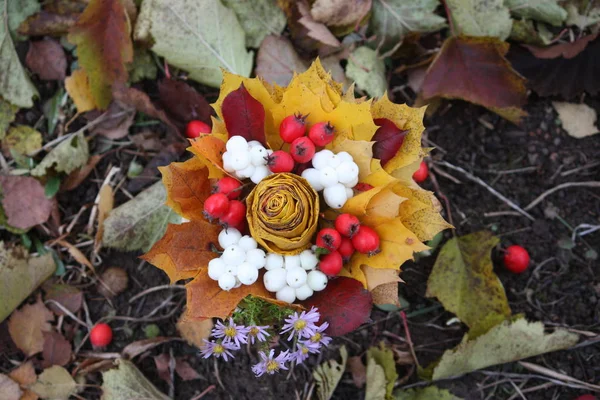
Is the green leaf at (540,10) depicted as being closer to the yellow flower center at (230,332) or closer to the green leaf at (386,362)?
the green leaf at (386,362)

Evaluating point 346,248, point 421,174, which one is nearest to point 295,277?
point 346,248

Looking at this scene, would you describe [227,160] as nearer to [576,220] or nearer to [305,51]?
A: [305,51]

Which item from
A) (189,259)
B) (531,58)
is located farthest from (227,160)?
(531,58)

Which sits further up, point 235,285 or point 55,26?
point 55,26

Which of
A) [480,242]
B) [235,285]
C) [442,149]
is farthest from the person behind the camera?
[442,149]

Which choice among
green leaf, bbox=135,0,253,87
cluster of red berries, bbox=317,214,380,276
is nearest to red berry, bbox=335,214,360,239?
cluster of red berries, bbox=317,214,380,276

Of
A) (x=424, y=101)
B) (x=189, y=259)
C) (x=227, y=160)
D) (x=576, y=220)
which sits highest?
(x=227, y=160)

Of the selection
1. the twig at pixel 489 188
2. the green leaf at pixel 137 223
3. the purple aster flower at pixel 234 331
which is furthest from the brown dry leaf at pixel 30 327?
the twig at pixel 489 188

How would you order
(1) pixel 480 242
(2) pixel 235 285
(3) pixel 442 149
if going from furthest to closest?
(3) pixel 442 149 < (1) pixel 480 242 < (2) pixel 235 285
